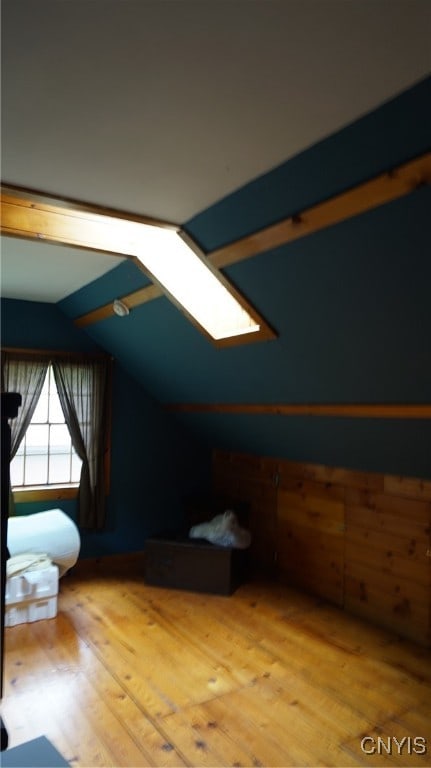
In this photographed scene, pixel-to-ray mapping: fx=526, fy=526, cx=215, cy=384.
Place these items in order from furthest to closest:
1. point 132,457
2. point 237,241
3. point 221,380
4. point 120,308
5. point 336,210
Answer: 1. point 132,457
2. point 221,380
3. point 120,308
4. point 237,241
5. point 336,210

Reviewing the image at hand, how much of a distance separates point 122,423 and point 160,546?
3.98 feet

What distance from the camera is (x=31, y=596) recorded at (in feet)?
11.6

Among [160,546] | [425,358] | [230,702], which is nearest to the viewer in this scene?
[425,358]

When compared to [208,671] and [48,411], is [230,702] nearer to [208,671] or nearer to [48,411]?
[208,671]

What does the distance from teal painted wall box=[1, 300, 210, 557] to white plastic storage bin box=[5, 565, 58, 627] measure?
899 millimetres

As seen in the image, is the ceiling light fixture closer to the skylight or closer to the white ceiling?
the skylight

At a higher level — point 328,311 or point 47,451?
point 328,311

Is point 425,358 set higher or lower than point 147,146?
lower

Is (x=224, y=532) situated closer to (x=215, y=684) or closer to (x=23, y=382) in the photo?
(x=215, y=684)

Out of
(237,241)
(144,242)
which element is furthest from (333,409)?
(144,242)

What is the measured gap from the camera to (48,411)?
14.9 feet

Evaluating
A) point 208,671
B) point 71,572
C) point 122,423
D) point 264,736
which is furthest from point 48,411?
point 264,736

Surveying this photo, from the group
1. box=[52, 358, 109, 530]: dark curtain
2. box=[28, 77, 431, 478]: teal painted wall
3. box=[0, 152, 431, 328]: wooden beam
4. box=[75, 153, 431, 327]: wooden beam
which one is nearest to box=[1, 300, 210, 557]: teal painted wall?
box=[52, 358, 109, 530]: dark curtain

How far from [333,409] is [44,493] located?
2.62 m
